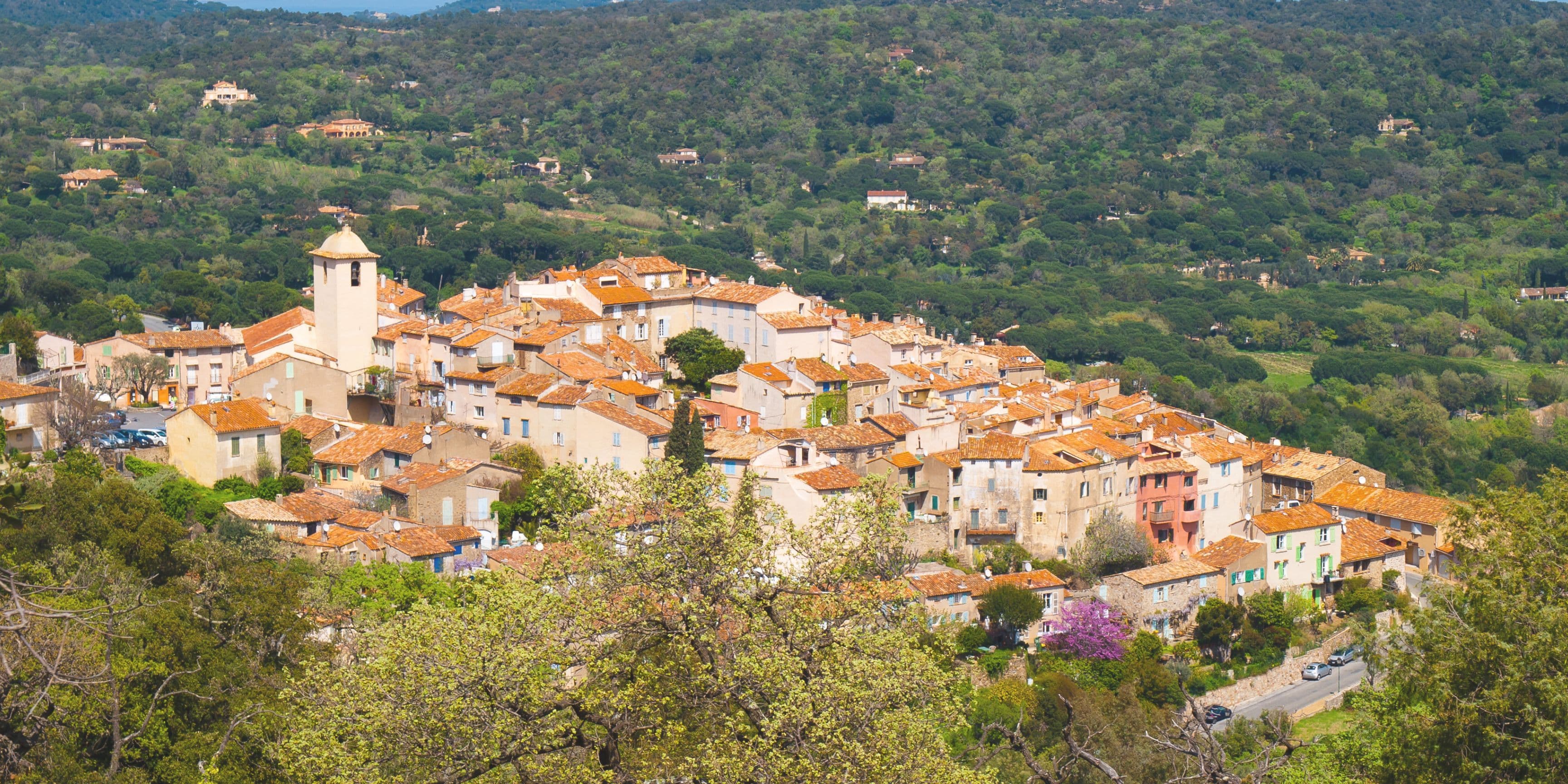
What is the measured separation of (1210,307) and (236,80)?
96.1m

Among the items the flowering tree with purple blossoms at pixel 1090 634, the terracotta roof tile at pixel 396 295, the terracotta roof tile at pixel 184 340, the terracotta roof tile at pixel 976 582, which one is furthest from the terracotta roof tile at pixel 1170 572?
the terracotta roof tile at pixel 184 340

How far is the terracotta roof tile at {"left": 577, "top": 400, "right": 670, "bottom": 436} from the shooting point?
42719mm

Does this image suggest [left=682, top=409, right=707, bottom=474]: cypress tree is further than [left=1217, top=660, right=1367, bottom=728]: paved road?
→ No

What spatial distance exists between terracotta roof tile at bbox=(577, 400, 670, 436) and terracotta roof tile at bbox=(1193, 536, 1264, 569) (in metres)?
14.1

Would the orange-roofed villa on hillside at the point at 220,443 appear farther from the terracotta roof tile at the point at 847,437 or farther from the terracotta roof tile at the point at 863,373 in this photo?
the terracotta roof tile at the point at 863,373

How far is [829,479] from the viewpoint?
4200 cm

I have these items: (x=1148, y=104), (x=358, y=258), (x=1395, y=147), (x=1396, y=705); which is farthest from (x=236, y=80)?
(x=1396, y=705)

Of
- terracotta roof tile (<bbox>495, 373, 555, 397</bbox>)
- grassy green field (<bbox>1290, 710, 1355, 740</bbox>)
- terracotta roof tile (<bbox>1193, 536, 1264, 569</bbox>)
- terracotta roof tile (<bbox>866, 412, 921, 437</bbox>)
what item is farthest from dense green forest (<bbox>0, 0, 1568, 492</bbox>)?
grassy green field (<bbox>1290, 710, 1355, 740</bbox>)

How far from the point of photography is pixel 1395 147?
586ft

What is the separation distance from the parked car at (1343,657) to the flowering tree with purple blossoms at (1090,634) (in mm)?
6181

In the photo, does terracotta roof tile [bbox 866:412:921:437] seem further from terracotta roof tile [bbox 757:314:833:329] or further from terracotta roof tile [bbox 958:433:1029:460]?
terracotta roof tile [bbox 757:314:833:329]

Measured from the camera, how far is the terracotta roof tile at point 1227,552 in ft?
151


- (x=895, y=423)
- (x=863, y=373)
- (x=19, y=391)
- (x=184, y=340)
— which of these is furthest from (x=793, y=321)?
(x=19, y=391)

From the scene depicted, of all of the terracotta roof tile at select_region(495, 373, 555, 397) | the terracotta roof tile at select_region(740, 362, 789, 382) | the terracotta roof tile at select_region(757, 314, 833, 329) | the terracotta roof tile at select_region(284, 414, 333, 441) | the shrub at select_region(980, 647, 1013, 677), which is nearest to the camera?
the shrub at select_region(980, 647, 1013, 677)
